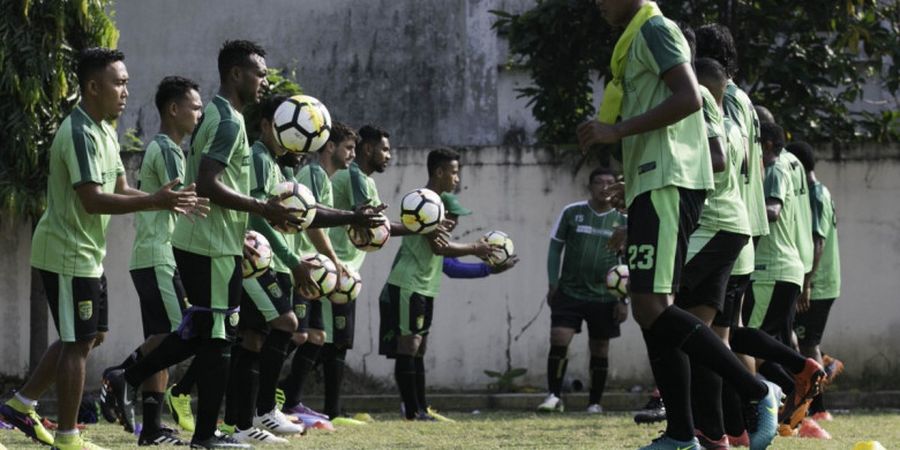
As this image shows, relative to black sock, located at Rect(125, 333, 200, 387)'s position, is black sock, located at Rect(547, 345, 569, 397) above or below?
below

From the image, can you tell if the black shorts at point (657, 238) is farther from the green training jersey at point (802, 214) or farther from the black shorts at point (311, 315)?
the black shorts at point (311, 315)

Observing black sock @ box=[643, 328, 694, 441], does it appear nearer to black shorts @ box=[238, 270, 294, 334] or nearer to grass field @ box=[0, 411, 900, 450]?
grass field @ box=[0, 411, 900, 450]

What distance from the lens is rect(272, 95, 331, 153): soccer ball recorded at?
8.54 meters

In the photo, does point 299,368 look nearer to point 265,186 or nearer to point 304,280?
point 265,186

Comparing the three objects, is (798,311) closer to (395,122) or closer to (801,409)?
(801,409)

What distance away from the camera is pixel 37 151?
13.1m

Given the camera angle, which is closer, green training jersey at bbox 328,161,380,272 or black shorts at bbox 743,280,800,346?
black shorts at bbox 743,280,800,346

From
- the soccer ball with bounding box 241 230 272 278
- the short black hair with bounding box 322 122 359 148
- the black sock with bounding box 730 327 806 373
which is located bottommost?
the black sock with bounding box 730 327 806 373

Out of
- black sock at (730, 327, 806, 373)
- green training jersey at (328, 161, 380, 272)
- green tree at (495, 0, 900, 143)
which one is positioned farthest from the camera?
green tree at (495, 0, 900, 143)

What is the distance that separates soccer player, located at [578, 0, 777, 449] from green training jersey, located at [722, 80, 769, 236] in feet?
4.53

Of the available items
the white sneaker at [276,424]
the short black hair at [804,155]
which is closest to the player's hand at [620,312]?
the short black hair at [804,155]

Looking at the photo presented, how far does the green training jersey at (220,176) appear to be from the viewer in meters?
7.73

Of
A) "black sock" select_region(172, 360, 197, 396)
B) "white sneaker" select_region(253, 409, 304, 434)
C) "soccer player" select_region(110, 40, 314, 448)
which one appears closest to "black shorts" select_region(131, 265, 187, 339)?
"black sock" select_region(172, 360, 197, 396)

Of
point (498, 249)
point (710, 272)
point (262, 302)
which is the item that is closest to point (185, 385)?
point (262, 302)
